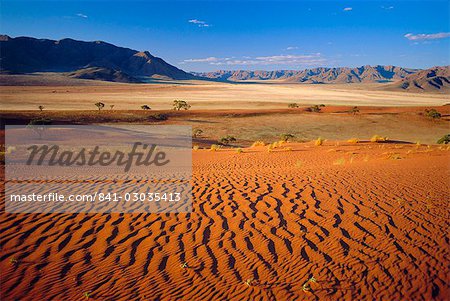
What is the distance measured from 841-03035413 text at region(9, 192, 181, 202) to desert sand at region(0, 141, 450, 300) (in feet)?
3.20

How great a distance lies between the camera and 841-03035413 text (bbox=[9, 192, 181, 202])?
7730mm

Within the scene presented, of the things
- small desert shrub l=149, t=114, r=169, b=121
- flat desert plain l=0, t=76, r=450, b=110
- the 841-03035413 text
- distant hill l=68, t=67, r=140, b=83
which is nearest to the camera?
the 841-03035413 text

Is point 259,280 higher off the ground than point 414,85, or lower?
lower

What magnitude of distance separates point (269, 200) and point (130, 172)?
21.5ft

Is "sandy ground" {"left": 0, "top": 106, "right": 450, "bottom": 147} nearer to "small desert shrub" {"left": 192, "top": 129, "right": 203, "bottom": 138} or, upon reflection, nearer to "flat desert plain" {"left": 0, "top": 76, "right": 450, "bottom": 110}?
"small desert shrub" {"left": 192, "top": 129, "right": 203, "bottom": 138}

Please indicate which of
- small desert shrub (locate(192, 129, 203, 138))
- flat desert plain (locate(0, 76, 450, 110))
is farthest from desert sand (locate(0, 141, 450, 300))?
flat desert plain (locate(0, 76, 450, 110))

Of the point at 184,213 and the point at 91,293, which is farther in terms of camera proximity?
the point at 184,213

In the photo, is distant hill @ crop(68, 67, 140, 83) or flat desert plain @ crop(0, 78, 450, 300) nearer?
flat desert plain @ crop(0, 78, 450, 300)

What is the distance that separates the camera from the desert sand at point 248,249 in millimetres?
4094

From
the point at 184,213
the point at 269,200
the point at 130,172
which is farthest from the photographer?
the point at 130,172

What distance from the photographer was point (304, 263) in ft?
15.1

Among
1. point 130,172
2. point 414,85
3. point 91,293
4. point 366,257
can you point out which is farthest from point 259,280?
point 414,85

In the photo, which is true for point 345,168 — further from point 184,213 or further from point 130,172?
point 130,172

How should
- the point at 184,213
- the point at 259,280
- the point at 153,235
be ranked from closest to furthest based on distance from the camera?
the point at 259,280, the point at 153,235, the point at 184,213
